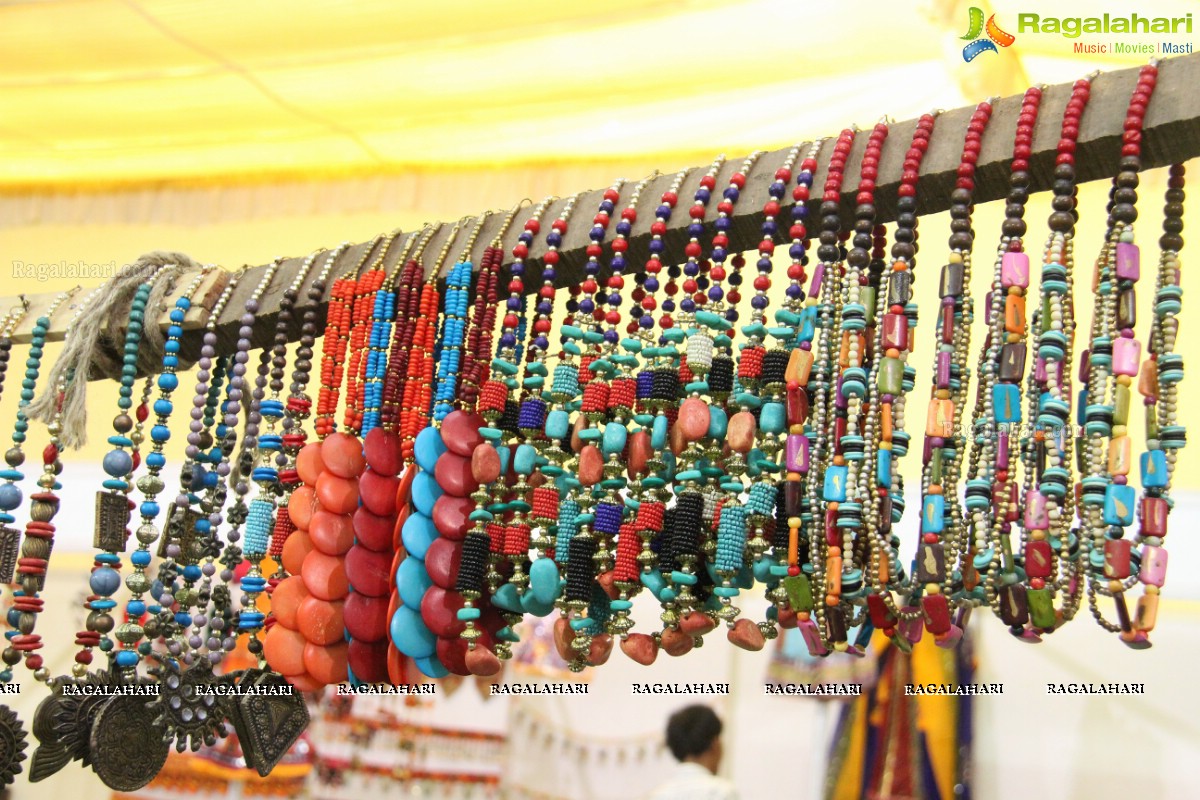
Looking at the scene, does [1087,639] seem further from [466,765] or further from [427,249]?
[427,249]

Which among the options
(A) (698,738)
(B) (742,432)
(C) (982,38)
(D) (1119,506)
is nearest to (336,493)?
(B) (742,432)

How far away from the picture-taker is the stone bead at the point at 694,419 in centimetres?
92

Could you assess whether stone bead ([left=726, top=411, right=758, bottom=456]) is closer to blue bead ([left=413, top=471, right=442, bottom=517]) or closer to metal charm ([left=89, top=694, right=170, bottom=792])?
blue bead ([left=413, top=471, right=442, bottom=517])

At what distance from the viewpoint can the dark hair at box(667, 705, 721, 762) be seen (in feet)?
6.04

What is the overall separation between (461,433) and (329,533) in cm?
15

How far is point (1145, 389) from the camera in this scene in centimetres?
83

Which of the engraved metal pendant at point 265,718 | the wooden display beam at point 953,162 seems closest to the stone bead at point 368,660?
the engraved metal pendant at point 265,718

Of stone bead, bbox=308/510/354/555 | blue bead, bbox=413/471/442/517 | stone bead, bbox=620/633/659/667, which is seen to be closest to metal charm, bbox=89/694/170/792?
stone bead, bbox=308/510/354/555

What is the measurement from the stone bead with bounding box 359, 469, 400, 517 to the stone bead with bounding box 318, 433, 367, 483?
2cm

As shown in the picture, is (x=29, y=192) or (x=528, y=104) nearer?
(x=528, y=104)

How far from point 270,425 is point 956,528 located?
0.64m

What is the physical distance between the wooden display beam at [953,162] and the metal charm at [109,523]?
381 mm

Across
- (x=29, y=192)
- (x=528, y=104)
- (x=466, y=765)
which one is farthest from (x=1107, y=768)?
(x=29, y=192)

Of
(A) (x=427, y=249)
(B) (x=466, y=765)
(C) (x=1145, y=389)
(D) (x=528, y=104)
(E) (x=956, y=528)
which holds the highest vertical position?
(D) (x=528, y=104)
